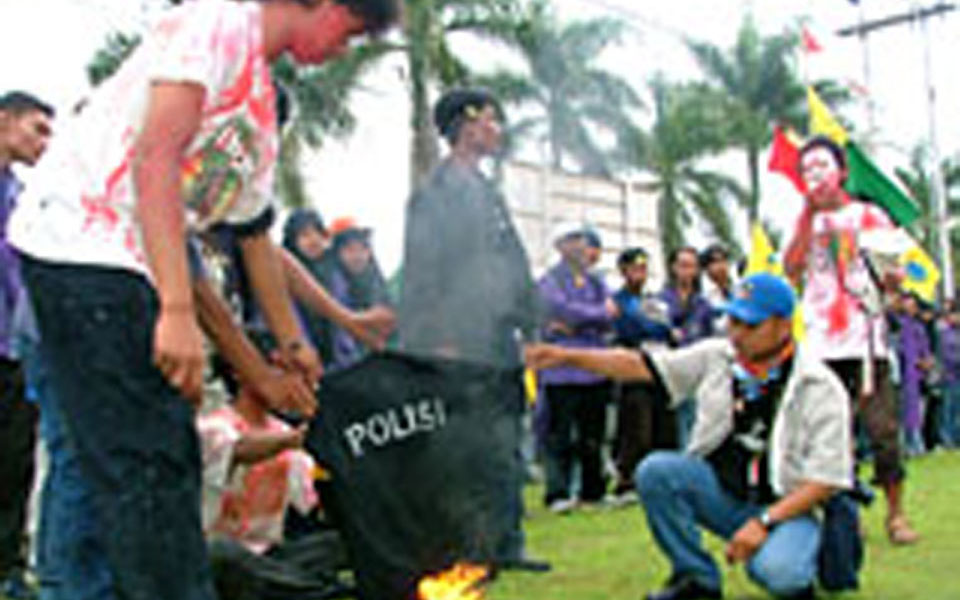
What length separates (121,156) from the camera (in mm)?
2355

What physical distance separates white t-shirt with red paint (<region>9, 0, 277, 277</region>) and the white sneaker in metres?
5.39

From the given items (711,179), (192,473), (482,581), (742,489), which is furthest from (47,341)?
(711,179)

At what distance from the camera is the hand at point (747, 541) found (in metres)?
4.18

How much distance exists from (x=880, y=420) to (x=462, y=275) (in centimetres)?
220

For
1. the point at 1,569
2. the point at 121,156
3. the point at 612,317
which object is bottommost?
the point at 1,569

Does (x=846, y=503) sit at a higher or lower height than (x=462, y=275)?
lower

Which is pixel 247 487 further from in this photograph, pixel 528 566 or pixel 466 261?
pixel 528 566

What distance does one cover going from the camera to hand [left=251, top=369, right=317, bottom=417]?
2.78m

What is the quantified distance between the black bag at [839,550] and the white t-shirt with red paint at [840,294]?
1272 mm

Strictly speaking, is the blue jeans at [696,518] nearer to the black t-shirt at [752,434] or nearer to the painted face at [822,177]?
the black t-shirt at [752,434]

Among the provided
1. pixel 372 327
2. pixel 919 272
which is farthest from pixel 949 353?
pixel 372 327

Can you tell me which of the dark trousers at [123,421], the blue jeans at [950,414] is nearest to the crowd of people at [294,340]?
the dark trousers at [123,421]

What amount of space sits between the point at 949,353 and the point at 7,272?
1147cm

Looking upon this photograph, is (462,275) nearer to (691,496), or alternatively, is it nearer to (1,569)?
(691,496)
